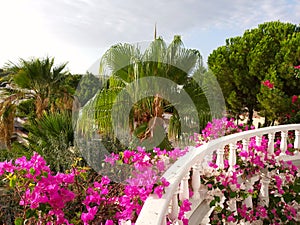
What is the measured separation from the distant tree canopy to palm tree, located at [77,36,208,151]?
6.23 meters

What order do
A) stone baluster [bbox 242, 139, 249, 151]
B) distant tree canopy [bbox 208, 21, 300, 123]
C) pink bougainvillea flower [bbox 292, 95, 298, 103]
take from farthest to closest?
distant tree canopy [bbox 208, 21, 300, 123]
pink bougainvillea flower [bbox 292, 95, 298, 103]
stone baluster [bbox 242, 139, 249, 151]

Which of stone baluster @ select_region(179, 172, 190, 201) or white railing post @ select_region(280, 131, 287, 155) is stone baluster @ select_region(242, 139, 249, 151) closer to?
white railing post @ select_region(280, 131, 287, 155)

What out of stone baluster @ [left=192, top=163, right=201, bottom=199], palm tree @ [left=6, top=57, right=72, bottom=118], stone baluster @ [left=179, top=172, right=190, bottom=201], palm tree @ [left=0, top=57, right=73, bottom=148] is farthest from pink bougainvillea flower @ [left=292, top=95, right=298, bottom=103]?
stone baluster @ [left=179, top=172, right=190, bottom=201]

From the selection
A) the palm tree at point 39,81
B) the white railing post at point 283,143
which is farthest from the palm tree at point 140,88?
the palm tree at point 39,81

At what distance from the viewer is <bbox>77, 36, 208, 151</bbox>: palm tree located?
544 centimetres

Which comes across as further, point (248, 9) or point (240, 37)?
point (240, 37)

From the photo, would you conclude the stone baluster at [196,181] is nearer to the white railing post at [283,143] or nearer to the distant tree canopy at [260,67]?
the white railing post at [283,143]

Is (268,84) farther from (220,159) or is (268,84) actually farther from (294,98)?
(220,159)

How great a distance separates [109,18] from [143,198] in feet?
17.1

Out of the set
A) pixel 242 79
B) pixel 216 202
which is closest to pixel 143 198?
pixel 216 202

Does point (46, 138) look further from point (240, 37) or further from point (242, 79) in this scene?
point (240, 37)

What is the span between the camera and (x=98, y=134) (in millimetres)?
5387

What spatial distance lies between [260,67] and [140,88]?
7.75 metres

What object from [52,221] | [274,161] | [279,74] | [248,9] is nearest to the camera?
[52,221]
